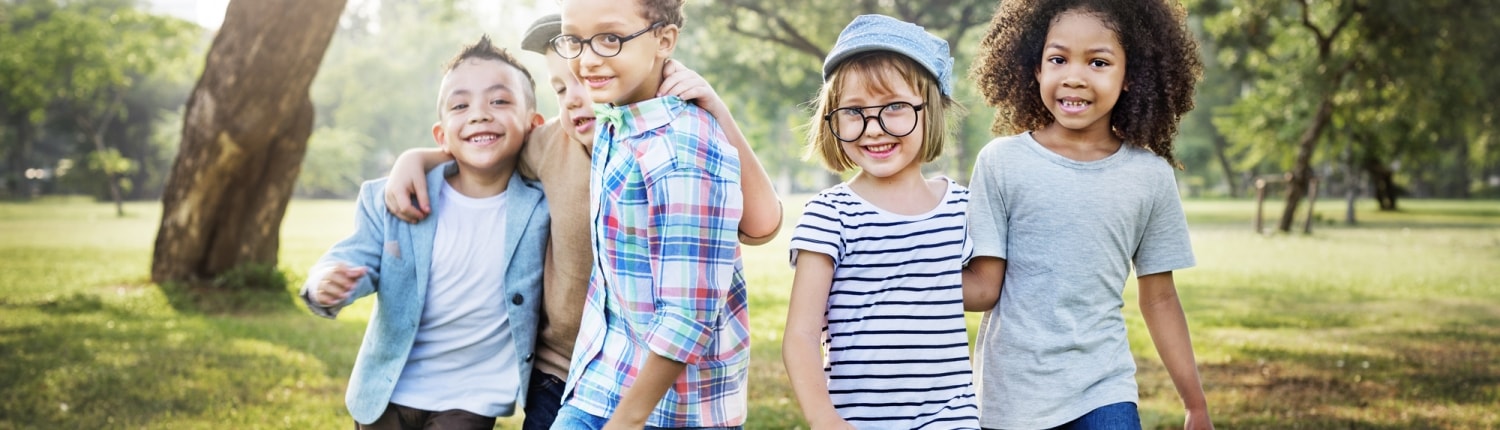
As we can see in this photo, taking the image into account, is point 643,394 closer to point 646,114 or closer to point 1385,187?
point 646,114

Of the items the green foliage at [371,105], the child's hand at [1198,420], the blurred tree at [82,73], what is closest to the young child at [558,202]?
the child's hand at [1198,420]

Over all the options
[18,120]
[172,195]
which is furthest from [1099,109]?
[18,120]

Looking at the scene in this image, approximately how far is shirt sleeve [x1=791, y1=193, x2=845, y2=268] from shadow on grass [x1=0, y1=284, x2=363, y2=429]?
3.87 m

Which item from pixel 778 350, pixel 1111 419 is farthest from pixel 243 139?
pixel 1111 419

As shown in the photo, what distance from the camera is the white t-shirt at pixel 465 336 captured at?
286cm

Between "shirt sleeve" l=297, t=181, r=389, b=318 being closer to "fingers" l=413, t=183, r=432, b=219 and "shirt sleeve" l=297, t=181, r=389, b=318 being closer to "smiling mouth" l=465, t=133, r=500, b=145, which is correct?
"fingers" l=413, t=183, r=432, b=219

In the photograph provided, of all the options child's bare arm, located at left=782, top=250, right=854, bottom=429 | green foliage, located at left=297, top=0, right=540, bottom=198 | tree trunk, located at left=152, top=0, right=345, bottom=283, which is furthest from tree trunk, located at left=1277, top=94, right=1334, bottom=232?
green foliage, located at left=297, top=0, right=540, bottom=198

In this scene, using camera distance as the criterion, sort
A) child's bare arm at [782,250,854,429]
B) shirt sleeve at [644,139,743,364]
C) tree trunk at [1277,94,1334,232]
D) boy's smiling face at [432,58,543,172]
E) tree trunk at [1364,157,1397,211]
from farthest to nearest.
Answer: tree trunk at [1364,157,1397,211], tree trunk at [1277,94,1334,232], boy's smiling face at [432,58,543,172], child's bare arm at [782,250,854,429], shirt sleeve at [644,139,743,364]

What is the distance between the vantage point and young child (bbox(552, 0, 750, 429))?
2.09 metres

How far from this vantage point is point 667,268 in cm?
207

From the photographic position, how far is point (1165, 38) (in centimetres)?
266

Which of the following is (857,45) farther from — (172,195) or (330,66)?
(330,66)

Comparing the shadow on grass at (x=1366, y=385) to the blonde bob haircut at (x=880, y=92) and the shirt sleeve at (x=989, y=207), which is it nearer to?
the shirt sleeve at (x=989, y=207)

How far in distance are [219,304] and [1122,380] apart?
31.2 ft
